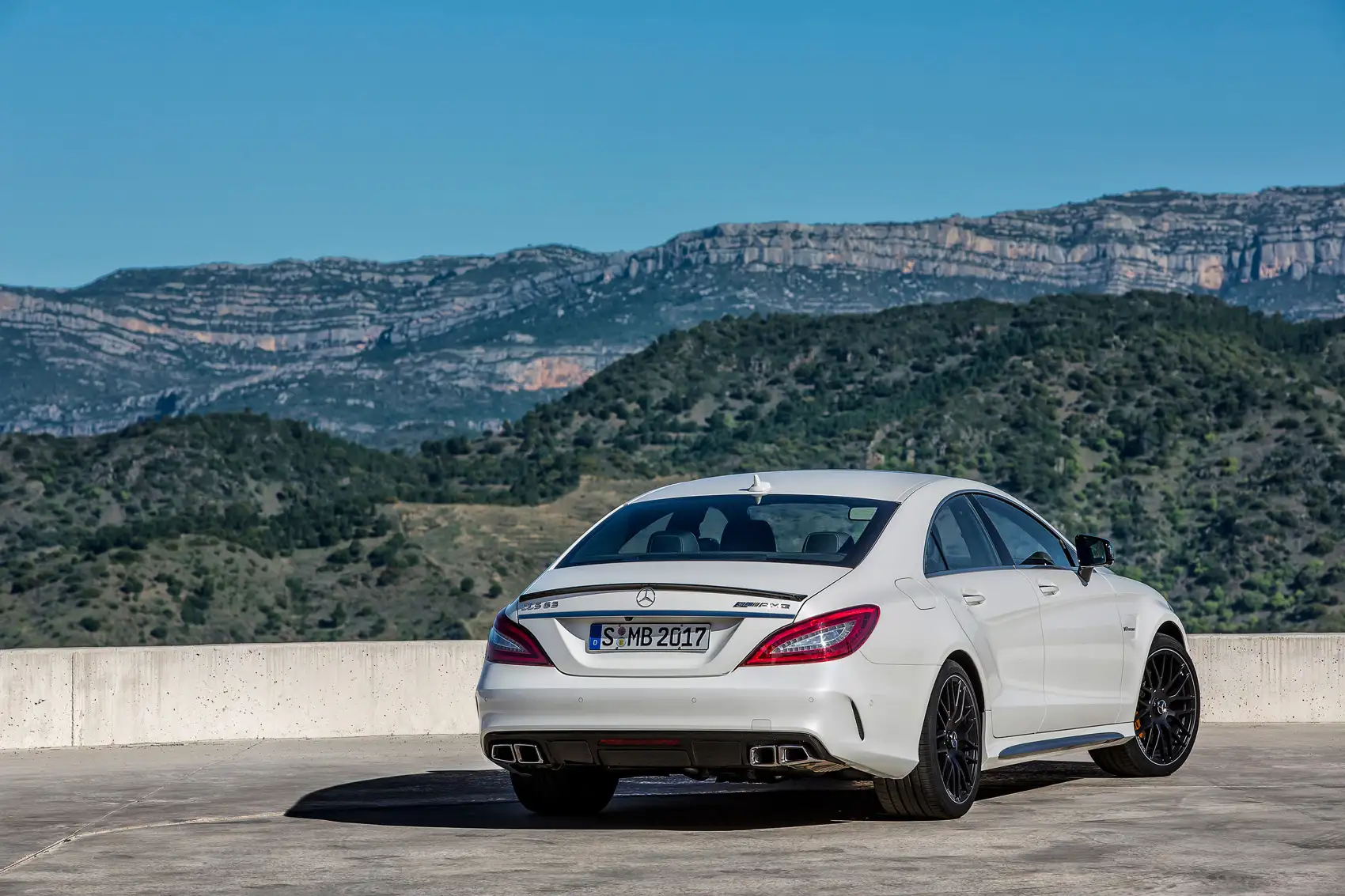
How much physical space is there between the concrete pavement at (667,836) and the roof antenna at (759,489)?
4.34 ft

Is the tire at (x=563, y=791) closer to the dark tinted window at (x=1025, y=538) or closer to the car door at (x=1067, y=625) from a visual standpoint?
the car door at (x=1067, y=625)

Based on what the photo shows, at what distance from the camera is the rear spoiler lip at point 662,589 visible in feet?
23.9

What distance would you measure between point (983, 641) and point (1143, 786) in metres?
1.75

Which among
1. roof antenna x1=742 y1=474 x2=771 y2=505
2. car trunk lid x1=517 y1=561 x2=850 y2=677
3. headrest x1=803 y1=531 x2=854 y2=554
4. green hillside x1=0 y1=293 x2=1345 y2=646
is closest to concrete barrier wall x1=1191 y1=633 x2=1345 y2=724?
roof antenna x1=742 y1=474 x2=771 y2=505

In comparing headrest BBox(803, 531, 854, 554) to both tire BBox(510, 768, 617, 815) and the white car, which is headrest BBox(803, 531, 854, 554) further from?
tire BBox(510, 768, 617, 815)

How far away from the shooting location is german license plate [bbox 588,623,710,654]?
732 centimetres

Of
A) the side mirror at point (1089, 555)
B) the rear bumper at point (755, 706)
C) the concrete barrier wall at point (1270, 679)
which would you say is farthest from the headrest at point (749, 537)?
the concrete barrier wall at point (1270, 679)

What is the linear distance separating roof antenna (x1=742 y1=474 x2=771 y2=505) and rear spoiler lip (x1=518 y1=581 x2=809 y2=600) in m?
0.90

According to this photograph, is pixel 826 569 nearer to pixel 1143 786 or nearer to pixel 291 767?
pixel 1143 786

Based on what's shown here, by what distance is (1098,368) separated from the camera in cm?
11462

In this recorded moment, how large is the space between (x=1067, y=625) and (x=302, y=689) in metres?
6.26

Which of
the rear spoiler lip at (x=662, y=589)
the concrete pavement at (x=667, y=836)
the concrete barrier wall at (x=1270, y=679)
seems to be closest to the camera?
the concrete pavement at (x=667, y=836)

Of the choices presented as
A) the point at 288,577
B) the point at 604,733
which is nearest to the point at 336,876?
the point at 604,733

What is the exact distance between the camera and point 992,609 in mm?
8234
